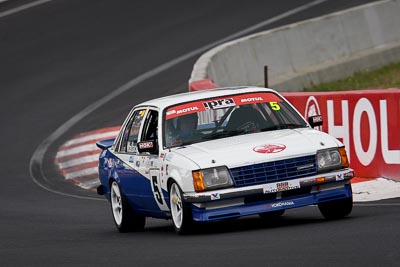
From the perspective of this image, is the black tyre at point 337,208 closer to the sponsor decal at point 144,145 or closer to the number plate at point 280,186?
the number plate at point 280,186

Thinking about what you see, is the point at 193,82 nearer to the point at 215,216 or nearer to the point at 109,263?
the point at 215,216

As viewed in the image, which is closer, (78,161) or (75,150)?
(78,161)

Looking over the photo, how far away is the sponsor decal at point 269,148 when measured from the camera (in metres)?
11.0

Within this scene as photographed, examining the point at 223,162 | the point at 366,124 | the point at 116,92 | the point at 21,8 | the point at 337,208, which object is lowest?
the point at 116,92

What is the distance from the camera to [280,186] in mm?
10922

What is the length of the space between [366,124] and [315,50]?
37.8 ft

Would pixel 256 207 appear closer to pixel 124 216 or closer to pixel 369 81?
pixel 124 216

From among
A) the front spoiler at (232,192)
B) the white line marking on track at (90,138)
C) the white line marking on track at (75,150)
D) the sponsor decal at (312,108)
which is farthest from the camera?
the white line marking on track at (90,138)

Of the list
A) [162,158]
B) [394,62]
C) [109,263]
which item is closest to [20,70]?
[394,62]

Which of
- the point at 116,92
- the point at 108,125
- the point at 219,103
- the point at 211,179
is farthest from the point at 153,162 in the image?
the point at 116,92

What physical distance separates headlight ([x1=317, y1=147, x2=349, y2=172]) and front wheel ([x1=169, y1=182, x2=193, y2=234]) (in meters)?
1.27

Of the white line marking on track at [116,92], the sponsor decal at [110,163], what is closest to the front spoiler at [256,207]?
the sponsor decal at [110,163]

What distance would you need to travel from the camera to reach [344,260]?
8.19 metres

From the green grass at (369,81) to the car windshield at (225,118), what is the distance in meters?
12.2
